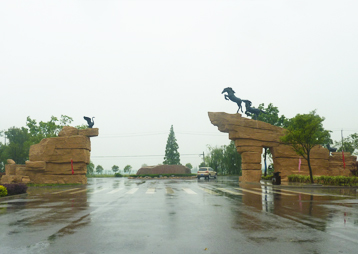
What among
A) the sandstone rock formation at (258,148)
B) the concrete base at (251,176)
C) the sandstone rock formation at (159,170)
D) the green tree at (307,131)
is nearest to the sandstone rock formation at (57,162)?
the sandstone rock formation at (258,148)

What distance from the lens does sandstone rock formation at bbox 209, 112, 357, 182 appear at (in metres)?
29.0

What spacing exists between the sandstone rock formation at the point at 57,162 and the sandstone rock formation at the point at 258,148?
14174 mm

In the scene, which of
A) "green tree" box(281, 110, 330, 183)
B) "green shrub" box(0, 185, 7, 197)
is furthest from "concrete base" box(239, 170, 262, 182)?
"green shrub" box(0, 185, 7, 197)

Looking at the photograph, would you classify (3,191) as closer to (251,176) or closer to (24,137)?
(251,176)

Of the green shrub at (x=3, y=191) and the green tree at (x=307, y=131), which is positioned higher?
the green tree at (x=307, y=131)

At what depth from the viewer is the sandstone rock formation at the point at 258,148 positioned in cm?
2900

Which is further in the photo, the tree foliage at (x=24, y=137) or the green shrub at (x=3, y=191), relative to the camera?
the tree foliage at (x=24, y=137)

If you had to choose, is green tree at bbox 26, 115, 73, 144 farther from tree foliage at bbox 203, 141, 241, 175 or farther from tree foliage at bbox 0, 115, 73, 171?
tree foliage at bbox 203, 141, 241, 175

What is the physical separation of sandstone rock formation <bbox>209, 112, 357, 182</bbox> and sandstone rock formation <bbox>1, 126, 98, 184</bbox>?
14.2 m

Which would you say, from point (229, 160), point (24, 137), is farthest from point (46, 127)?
point (229, 160)

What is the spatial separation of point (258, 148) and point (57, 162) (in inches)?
819

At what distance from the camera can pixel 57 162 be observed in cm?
2927

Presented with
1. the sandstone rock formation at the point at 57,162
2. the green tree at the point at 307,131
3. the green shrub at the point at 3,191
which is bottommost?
the green shrub at the point at 3,191

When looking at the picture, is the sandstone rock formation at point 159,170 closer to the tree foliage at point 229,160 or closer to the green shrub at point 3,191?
the tree foliage at point 229,160
